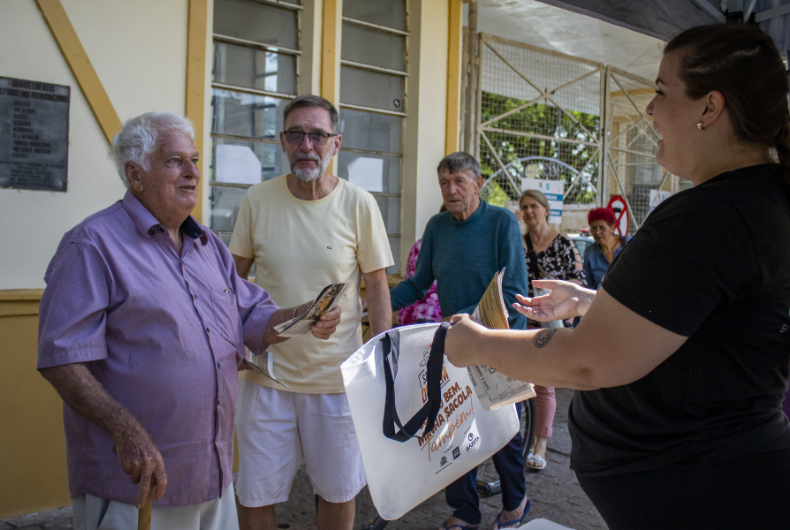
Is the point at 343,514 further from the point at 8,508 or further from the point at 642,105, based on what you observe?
the point at 642,105

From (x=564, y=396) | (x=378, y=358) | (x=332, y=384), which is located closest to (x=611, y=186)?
(x=564, y=396)

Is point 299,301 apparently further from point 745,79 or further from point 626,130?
point 626,130

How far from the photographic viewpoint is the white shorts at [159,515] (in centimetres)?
185

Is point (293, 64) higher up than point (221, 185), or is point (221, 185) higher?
point (293, 64)

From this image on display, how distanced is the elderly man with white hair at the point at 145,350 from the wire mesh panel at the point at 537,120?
5122 millimetres

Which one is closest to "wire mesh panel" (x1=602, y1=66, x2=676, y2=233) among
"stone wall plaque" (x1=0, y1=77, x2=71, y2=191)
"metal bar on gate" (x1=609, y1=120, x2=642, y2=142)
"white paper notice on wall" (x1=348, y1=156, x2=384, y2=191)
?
"metal bar on gate" (x1=609, y1=120, x2=642, y2=142)

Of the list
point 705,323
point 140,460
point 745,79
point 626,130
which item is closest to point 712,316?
point 705,323

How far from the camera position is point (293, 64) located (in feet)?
15.1

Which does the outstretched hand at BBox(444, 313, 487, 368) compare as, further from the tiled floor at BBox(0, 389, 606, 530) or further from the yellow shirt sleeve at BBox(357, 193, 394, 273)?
the tiled floor at BBox(0, 389, 606, 530)

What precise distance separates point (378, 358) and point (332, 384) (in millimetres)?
1008

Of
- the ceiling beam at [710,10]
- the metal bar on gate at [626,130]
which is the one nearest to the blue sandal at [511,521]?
the ceiling beam at [710,10]

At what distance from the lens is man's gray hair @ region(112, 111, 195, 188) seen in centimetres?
207

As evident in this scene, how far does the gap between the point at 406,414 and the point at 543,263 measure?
11.5ft

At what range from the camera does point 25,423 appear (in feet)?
11.5
